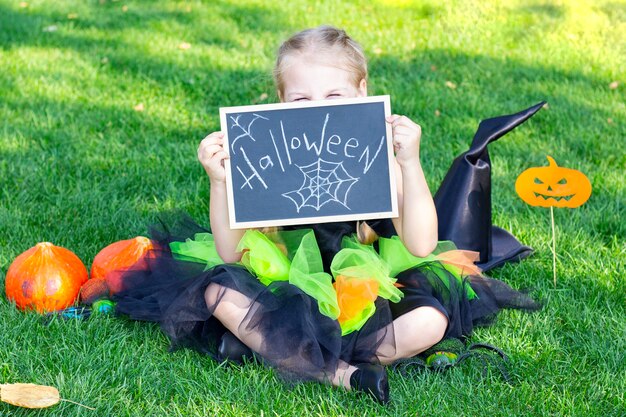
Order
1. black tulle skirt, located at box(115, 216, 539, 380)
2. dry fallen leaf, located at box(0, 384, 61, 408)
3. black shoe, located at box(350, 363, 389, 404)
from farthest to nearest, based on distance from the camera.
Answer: black tulle skirt, located at box(115, 216, 539, 380) → black shoe, located at box(350, 363, 389, 404) → dry fallen leaf, located at box(0, 384, 61, 408)

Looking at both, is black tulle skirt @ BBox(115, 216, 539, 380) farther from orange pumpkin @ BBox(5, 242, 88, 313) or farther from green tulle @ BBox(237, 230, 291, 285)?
orange pumpkin @ BBox(5, 242, 88, 313)

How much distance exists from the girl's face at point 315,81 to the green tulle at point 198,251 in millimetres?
615

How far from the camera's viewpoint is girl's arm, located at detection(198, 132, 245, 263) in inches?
107

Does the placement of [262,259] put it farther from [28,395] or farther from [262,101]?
[262,101]

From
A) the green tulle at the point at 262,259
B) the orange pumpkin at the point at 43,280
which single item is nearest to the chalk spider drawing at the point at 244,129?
the green tulle at the point at 262,259

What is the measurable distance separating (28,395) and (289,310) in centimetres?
79

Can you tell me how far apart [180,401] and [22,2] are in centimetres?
568

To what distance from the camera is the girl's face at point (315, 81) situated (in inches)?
114

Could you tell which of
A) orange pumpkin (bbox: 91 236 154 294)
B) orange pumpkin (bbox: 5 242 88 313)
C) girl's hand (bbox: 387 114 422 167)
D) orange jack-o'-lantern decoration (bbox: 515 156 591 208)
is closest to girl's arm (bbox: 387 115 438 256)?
girl's hand (bbox: 387 114 422 167)

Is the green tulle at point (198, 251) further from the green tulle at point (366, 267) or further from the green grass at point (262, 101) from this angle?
the green tulle at point (366, 267)

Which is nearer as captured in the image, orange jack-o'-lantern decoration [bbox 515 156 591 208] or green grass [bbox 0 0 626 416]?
green grass [bbox 0 0 626 416]

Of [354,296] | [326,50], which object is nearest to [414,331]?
[354,296]

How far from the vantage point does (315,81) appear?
2.89 metres

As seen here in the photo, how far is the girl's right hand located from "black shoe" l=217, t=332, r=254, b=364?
52 centimetres
